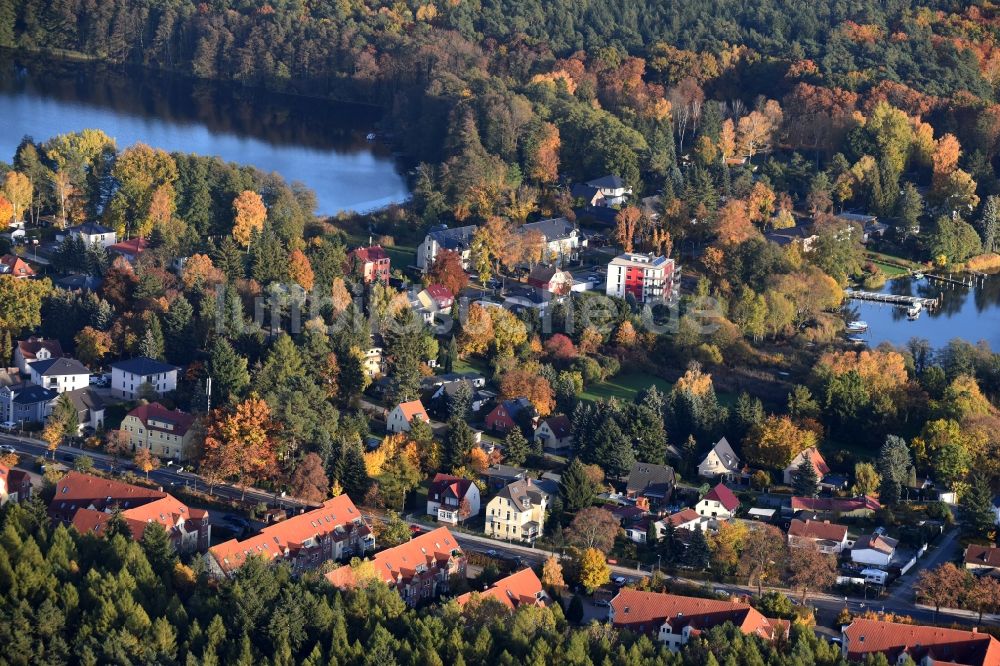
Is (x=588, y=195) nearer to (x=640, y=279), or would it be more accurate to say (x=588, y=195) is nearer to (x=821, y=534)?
(x=640, y=279)

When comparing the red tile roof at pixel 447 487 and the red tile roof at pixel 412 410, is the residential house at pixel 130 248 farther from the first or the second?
the red tile roof at pixel 447 487

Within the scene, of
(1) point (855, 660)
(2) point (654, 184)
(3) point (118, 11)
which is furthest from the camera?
(3) point (118, 11)

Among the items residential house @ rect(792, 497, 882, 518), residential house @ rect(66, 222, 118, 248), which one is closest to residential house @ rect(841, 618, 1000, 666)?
residential house @ rect(792, 497, 882, 518)

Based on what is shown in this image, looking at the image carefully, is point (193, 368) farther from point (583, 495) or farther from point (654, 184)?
point (654, 184)

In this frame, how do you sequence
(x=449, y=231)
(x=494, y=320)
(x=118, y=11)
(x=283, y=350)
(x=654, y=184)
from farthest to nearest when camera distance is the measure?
(x=118, y=11), (x=654, y=184), (x=449, y=231), (x=494, y=320), (x=283, y=350)

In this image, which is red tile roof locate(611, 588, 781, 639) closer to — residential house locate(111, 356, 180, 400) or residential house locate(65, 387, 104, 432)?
residential house locate(65, 387, 104, 432)

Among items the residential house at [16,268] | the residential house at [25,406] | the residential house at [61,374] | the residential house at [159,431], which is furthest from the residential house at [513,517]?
the residential house at [16,268]

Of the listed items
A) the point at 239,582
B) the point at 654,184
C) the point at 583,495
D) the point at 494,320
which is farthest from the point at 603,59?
the point at 239,582

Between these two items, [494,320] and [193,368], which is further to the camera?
[494,320]

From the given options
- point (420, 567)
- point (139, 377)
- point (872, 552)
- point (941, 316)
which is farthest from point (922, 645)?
point (941, 316)
